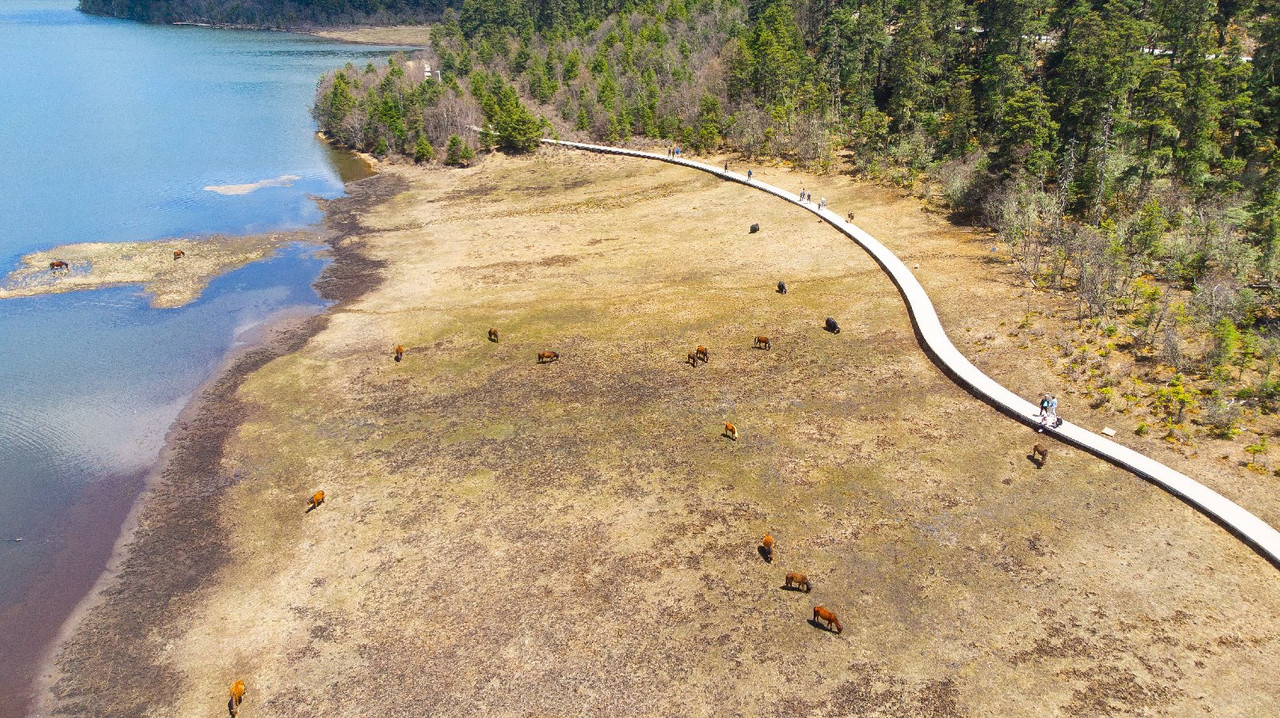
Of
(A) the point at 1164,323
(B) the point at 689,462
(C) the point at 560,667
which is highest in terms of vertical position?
(A) the point at 1164,323

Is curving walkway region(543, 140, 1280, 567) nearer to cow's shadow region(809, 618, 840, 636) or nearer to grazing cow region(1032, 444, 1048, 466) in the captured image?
grazing cow region(1032, 444, 1048, 466)

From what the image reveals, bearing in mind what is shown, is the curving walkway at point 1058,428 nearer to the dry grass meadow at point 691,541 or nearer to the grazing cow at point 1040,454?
the dry grass meadow at point 691,541

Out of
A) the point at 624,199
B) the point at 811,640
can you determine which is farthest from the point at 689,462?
the point at 624,199

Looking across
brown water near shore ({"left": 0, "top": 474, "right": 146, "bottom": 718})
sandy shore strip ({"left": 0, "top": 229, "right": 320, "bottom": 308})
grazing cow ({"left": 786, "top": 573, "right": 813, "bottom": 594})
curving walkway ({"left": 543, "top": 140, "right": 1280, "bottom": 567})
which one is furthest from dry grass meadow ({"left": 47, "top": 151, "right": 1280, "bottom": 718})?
sandy shore strip ({"left": 0, "top": 229, "right": 320, "bottom": 308})

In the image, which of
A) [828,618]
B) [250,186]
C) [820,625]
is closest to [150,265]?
[250,186]

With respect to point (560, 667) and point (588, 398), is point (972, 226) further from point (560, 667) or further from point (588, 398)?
point (560, 667)

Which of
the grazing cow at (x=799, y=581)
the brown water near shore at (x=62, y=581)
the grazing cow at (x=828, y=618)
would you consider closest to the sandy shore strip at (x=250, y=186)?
the brown water near shore at (x=62, y=581)

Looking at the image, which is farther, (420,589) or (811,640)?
(420,589)
